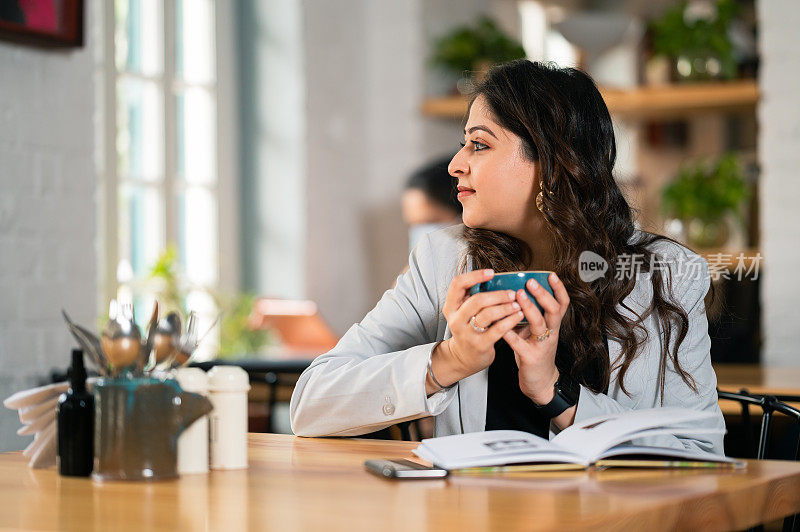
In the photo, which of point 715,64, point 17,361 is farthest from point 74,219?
point 715,64

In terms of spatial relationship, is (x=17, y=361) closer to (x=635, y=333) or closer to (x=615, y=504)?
(x=635, y=333)

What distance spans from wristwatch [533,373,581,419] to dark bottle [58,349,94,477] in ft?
2.12

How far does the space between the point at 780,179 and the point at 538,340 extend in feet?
7.96

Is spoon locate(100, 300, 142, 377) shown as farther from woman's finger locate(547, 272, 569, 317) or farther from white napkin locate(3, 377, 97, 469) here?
woman's finger locate(547, 272, 569, 317)

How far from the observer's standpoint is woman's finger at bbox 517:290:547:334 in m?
1.40

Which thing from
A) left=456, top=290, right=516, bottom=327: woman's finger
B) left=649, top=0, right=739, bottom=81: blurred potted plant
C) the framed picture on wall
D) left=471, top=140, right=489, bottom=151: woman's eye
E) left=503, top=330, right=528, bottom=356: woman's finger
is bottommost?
left=503, top=330, right=528, bottom=356: woman's finger

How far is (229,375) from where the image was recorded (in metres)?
1.29

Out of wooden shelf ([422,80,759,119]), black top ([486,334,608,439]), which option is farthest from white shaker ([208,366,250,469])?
wooden shelf ([422,80,759,119])

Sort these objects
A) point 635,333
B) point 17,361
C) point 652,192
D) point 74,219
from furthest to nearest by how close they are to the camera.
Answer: point 652,192 → point 74,219 → point 17,361 → point 635,333

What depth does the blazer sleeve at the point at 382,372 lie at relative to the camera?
1.57 meters

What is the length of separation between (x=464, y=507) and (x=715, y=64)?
11.2ft

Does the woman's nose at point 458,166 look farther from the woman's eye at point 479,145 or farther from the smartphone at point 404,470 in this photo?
the smartphone at point 404,470

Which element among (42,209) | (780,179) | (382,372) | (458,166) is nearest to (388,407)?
(382,372)

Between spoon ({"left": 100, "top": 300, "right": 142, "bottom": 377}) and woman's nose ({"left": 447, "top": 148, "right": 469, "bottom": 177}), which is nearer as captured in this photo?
spoon ({"left": 100, "top": 300, "right": 142, "bottom": 377})
